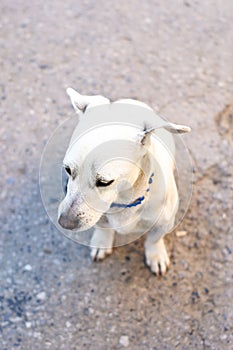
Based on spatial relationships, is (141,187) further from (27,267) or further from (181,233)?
(27,267)

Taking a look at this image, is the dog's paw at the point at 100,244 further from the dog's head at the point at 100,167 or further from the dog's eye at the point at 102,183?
the dog's eye at the point at 102,183

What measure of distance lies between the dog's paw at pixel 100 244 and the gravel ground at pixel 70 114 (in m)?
0.05

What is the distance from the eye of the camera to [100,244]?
264cm

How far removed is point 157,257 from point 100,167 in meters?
1.04

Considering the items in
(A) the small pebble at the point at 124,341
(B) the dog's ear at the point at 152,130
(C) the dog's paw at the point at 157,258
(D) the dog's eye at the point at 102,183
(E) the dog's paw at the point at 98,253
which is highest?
(B) the dog's ear at the point at 152,130

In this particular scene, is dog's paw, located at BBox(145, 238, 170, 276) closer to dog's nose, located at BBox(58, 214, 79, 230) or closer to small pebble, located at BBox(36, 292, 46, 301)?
small pebble, located at BBox(36, 292, 46, 301)

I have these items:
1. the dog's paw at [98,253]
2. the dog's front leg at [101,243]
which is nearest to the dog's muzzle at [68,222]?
the dog's front leg at [101,243]

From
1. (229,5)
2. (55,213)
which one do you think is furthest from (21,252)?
(229,5)

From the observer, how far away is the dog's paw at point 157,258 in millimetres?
2610

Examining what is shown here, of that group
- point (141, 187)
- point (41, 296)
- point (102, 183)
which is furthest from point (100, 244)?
point (102, 183)

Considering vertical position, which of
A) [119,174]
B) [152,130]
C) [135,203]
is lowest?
[135,203]

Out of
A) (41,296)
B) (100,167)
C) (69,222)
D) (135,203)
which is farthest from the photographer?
(41,296)

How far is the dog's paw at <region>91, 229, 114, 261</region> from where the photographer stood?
8.57 feet

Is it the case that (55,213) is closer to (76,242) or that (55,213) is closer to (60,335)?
(76,242)
